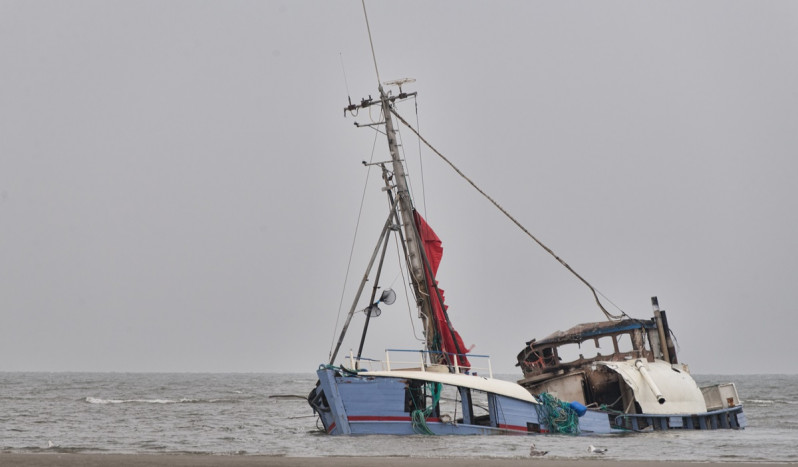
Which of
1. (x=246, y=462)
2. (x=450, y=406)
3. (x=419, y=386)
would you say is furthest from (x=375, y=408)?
(x=450, y=406)

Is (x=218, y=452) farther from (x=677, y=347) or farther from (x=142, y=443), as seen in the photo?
(x=677, y=347)

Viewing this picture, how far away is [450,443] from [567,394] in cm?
838

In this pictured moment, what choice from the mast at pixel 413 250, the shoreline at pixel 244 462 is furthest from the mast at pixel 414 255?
the shoreline at pixel 244 462

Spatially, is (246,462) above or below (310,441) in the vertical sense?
above

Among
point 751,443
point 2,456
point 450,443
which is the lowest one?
point 751,443

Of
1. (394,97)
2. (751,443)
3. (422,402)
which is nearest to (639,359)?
(751,443)

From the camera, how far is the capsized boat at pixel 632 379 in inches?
1187

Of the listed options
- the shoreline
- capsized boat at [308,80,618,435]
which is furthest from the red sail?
the shoreline

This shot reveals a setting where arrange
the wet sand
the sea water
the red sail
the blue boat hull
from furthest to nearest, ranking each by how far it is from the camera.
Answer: the red sail → the blue boat hull → the sea water → the wet sand

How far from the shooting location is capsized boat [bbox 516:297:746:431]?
30.2m

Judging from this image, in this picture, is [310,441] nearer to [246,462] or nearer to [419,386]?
[419,386]

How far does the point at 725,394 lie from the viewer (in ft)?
115

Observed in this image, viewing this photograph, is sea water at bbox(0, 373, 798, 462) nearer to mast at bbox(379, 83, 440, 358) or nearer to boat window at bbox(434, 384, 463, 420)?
boat window at bbox(434, 384, 463, 420)

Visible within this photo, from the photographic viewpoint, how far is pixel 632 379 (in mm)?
30141
